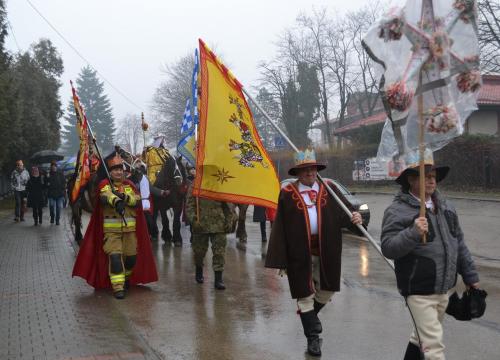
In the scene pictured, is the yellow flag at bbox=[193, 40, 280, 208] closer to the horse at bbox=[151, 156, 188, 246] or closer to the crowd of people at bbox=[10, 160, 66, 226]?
the horse at bbox=[151, 156, 188, 246]

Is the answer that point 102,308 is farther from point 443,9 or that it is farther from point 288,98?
point 288,98

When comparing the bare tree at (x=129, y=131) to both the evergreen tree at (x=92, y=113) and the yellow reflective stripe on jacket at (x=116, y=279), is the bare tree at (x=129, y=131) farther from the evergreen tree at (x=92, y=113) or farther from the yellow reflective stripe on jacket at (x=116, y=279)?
the yellow reflective stripe on jacket at (x=116, y=279)

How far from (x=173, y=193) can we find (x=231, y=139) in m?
6.82

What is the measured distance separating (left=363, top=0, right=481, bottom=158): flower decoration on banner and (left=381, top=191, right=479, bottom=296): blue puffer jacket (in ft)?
1.54

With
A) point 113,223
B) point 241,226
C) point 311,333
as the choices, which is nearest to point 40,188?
point 241,226

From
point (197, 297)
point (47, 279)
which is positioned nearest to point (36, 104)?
point (47, 279)

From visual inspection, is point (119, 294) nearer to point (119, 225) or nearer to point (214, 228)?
point (119, 225)

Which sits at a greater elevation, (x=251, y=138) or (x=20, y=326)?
(x=251, y=138)

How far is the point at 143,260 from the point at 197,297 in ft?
3.51

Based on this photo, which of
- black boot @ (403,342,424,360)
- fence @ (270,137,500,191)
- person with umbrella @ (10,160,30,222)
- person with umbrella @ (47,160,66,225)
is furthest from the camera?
fence @ (270,137,500,191)

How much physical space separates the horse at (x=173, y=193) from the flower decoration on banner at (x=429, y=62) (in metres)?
9.31

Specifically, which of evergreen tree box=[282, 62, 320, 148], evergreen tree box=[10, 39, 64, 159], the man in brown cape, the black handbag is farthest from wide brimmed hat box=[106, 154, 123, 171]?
evergreen tree box=[282, 62, 320, 148]

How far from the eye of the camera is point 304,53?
173 ft

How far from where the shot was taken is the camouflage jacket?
8289 millimetres
